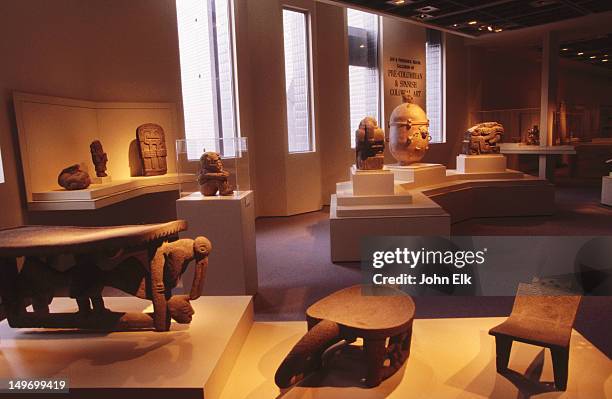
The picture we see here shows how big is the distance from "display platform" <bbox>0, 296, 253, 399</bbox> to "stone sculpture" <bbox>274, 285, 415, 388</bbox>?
0.32 metres

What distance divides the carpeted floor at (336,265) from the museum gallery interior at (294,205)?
1.3 inches

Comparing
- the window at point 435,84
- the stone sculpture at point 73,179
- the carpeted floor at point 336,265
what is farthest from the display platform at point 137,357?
Answer: the window at point 435,84

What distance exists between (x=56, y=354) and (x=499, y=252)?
2.42m

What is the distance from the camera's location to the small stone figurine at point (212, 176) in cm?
395

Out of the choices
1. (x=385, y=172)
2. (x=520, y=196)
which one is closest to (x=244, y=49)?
(x=385, y=172)

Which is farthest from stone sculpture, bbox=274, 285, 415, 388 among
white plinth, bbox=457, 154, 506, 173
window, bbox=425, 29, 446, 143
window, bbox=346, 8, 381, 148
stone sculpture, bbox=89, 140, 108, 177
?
window, bbox=425, 29, 446, 143

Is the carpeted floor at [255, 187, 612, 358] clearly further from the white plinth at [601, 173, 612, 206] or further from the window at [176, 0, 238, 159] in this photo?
the window at [176, 0, 238, 159]

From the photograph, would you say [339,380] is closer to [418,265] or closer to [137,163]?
[418,265]

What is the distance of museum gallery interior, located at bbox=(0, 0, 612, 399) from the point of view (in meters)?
1.85

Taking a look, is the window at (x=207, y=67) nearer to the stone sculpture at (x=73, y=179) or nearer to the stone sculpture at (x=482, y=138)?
the stone sculpture at (x=73, y=179)

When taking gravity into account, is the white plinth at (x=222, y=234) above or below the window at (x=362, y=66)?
below

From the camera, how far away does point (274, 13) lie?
7.51 meters

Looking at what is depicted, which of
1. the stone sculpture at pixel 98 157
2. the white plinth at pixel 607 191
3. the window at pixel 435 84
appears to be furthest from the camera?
the window at pixel 435 84

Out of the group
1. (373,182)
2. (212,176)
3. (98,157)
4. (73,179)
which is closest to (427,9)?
(373,182)
